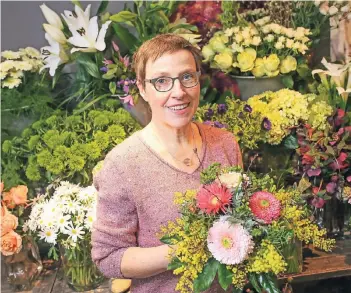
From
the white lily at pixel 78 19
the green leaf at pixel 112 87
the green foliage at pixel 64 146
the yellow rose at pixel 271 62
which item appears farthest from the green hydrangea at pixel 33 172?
the yellow rose at pixel 271 62

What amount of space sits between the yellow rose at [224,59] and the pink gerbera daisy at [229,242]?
839 mm

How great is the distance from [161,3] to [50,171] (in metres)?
0.66

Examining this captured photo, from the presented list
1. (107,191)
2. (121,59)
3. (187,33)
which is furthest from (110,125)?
(107,191)

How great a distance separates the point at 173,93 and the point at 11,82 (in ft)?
2.46

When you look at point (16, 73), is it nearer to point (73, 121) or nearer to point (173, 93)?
point (73, 121)

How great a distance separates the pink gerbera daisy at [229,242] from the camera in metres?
1.02

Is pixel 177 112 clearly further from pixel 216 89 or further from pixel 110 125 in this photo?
pixel 216 89

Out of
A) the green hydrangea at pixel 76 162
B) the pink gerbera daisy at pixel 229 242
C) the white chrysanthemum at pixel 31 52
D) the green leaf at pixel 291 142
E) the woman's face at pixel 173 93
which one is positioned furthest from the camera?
the white chrysanthemum at pixel 31 52

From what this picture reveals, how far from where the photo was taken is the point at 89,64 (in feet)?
5.79

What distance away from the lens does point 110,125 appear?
1.70 metres

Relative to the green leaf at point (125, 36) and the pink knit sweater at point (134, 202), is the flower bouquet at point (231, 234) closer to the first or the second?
the pink knit sweater at point (134, 202)

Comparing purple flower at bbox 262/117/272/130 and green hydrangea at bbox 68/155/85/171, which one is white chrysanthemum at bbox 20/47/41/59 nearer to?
green hydrangea at bbox 68/155/85/171

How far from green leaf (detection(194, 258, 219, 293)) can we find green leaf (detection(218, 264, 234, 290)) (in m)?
0.01

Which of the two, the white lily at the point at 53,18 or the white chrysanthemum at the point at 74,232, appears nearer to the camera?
the white chrysanthemum at the point at 74,232
